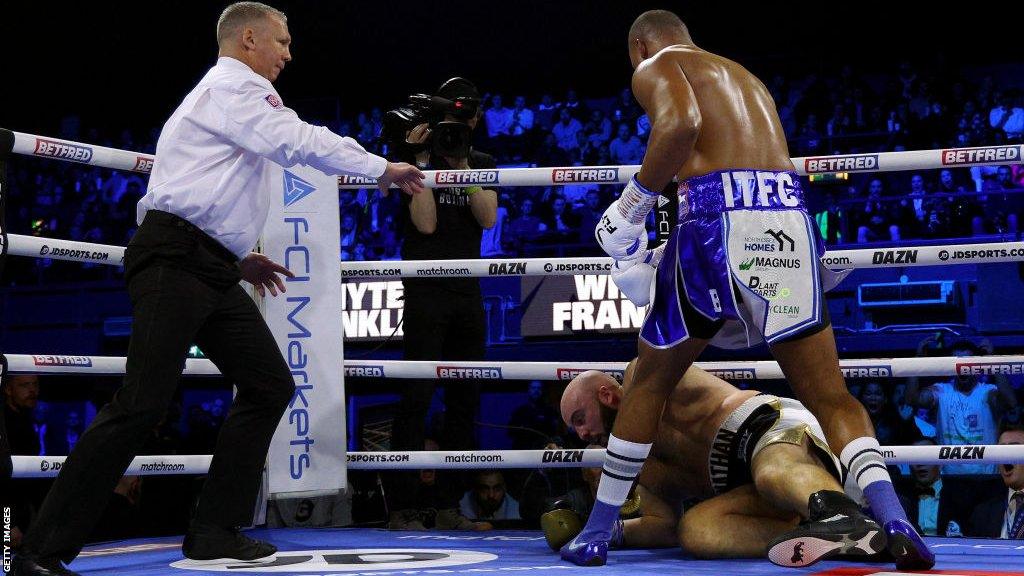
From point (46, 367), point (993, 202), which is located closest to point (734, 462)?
point (46, 367)

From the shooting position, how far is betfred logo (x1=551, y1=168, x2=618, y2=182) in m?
3.08

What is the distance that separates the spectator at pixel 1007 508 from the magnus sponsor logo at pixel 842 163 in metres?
1.53

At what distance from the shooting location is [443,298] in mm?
3438

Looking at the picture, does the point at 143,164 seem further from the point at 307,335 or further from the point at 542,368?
the point at 542,368

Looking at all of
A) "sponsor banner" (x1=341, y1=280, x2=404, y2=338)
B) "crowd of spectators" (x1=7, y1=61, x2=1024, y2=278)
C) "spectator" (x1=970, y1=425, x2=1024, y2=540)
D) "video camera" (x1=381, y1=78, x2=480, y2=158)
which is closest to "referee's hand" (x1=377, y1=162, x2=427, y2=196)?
"video camera" (x1=381, y1=78, x2=480, y2=158)

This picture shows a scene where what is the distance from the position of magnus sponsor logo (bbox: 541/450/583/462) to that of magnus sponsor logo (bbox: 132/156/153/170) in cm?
139

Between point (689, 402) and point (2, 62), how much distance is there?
1341cm

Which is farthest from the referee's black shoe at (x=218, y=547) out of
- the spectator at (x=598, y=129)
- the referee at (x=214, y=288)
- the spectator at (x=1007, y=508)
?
the spectator at (x=598, y=129)

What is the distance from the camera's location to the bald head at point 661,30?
8.51 ft

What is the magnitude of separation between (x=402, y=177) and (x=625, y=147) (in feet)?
29.6

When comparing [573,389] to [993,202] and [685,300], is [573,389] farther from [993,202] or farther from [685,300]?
[993,202]

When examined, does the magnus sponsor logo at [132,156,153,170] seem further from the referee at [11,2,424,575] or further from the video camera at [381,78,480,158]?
the video camera at [381,78,480,158]

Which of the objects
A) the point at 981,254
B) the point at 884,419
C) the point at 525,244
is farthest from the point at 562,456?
the point at 525,244

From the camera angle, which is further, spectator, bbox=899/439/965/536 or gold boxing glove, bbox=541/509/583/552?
spectator, bbox=899/439/965/536
